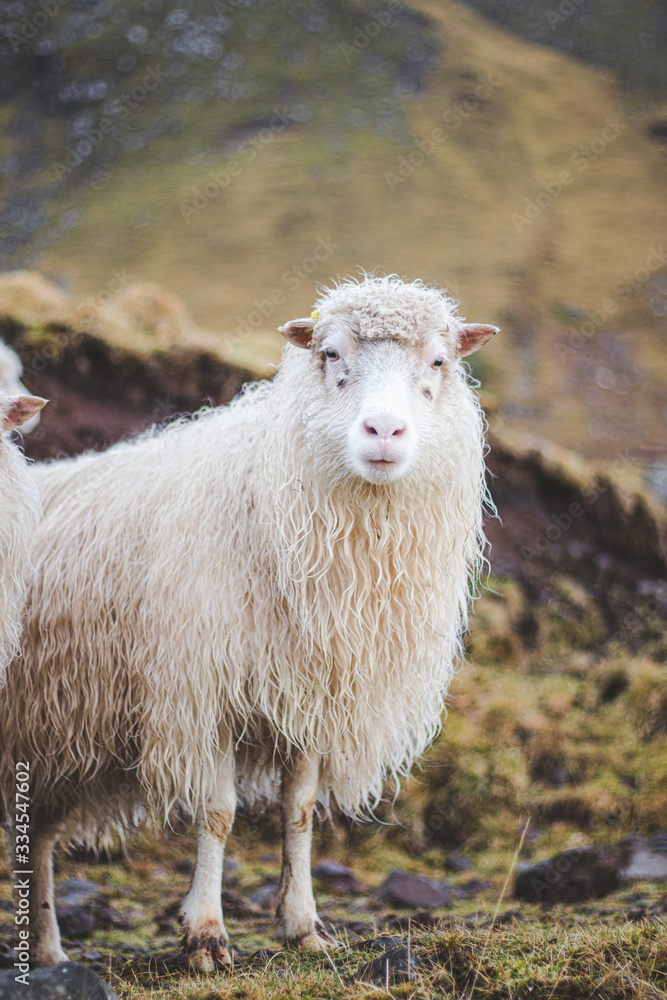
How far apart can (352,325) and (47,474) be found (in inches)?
85.9

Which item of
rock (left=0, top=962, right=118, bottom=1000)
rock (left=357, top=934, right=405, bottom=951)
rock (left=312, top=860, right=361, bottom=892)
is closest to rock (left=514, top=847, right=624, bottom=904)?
rock (left=312, top=860, right=361, bottom=892)

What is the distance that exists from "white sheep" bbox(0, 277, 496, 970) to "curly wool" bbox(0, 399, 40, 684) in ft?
1.46

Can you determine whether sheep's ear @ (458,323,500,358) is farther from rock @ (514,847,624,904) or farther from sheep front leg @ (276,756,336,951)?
rock @ (514,847,624,904)

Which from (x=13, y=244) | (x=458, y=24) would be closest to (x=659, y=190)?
(x=458, y=24)

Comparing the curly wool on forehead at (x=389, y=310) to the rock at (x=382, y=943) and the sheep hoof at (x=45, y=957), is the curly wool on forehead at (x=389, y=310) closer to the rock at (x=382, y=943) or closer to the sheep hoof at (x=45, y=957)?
the rock at (x=382, y=943)

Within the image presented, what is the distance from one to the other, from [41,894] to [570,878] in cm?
294

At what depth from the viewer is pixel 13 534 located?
3451 millimetres

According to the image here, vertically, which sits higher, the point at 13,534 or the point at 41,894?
the point at 13,534

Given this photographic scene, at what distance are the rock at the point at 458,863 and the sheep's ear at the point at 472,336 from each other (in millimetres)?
3619

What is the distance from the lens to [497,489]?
349 inches

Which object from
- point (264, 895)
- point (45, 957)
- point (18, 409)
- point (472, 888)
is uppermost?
point (18, 409)

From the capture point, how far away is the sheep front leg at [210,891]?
3.54 meters

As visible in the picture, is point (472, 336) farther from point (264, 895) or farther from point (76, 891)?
point (76, 891)

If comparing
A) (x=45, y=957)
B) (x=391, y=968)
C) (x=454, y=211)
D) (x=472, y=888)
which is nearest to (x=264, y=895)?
(x=472, y=888)
